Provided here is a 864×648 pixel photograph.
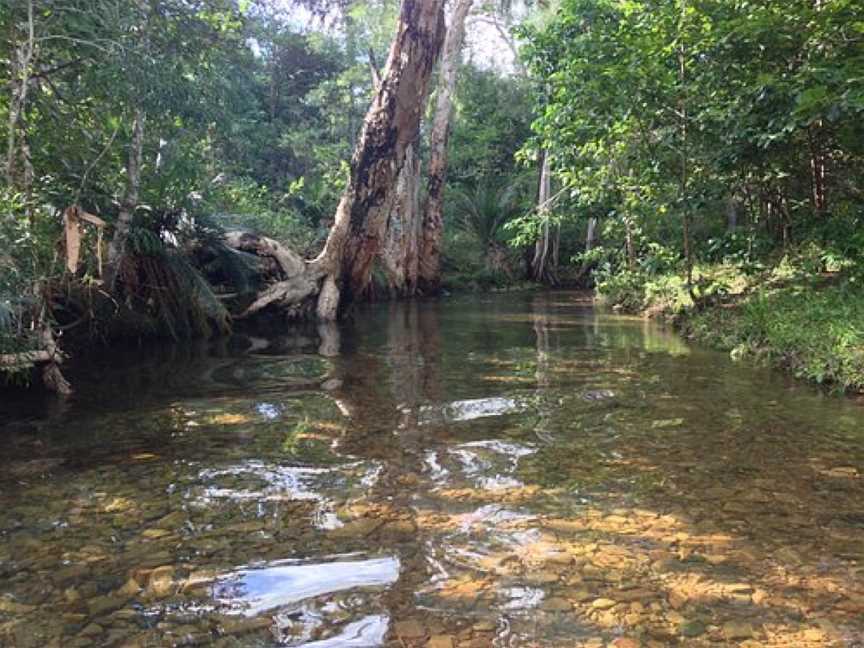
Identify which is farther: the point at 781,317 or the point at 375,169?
the point at 375,169

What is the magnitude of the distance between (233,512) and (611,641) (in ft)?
6.22

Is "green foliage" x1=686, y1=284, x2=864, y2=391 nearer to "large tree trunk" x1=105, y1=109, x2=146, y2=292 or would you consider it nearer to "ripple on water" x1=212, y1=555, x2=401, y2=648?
"ripple on water" x1=212, y1=555, x2=401, y2=648

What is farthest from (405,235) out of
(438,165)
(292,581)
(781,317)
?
(292,581)

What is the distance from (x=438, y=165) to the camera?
19.3 meters

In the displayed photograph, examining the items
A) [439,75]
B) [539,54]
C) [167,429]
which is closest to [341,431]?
[167,429]

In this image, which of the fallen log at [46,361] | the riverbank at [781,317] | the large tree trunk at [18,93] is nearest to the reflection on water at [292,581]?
the fallen log at [46,361]

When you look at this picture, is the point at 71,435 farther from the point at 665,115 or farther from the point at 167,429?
the point at 665,115

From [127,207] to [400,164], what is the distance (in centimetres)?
512

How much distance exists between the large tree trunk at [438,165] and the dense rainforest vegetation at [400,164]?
371 cm

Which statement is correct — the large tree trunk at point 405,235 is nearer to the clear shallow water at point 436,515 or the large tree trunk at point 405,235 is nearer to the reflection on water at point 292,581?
the clear shallow water at point 436,515

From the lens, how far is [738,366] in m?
7.30

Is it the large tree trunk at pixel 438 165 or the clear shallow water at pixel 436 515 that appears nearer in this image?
the clear shallow water at pixel 436 515

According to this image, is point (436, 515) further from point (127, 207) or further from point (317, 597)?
point (127, 207)

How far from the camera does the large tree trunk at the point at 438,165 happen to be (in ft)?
62.2
